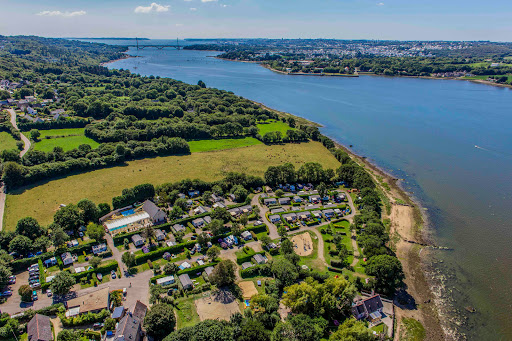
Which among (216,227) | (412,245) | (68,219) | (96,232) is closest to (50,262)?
(96,232)

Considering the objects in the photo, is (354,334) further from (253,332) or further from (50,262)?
(50,262)

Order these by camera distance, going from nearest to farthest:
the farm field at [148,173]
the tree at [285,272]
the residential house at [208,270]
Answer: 1. the tree at [285,272]
2. the residential house at [208,270]
3. the farm field at [148,173]

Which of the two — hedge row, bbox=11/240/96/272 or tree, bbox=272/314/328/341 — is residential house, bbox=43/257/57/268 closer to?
hedge row, bbox=11/240/96/272

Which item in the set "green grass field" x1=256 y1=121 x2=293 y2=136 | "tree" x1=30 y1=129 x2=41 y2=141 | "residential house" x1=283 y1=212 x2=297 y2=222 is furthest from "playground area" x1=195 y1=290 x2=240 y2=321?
"tree" x1=30 y1=129 x2=41 y2=141

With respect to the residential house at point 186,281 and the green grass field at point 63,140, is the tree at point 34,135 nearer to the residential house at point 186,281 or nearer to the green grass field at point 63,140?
the green grass field at point 63,140

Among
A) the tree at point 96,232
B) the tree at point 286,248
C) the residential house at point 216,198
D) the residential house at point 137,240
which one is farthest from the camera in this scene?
the residential house at point 216,198

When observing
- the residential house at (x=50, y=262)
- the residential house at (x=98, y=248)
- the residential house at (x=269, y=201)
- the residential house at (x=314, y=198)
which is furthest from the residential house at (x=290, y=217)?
the residential house at (x=50, y=262)
